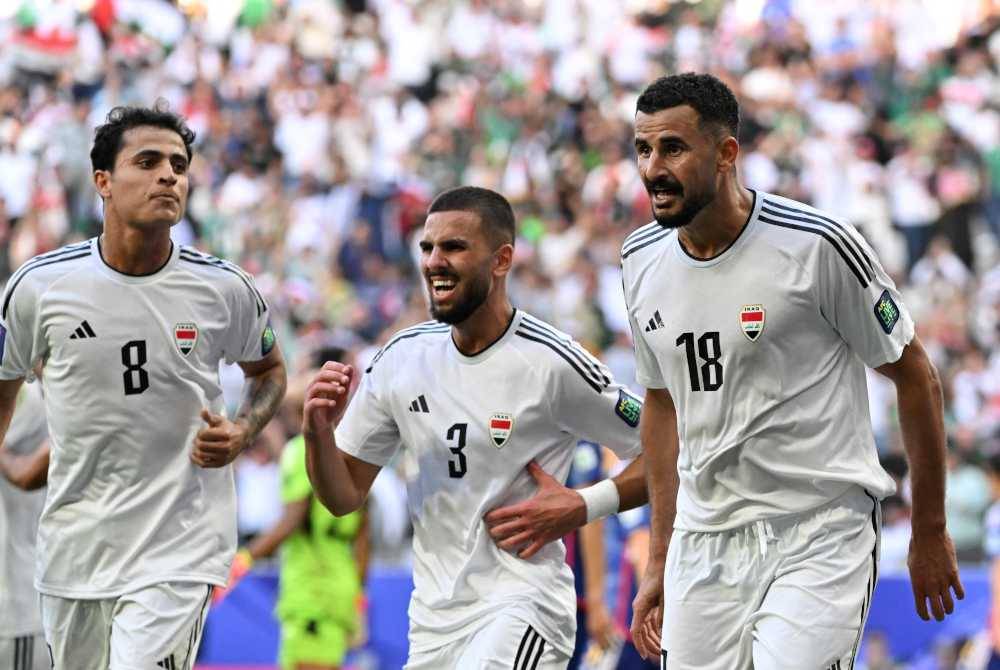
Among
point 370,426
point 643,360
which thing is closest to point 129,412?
point 370,426

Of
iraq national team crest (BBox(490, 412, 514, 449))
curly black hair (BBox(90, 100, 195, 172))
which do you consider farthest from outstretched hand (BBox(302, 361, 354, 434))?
curly black hair (BBox(90, 100, 195, 172))

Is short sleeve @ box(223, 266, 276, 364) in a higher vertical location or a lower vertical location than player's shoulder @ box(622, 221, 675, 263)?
lower

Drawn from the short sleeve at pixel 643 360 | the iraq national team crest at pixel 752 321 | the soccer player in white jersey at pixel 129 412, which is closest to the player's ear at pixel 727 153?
the iraq national team crest at pixel 752 321

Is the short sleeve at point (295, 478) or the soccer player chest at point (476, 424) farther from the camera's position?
the short sleeve at point (295, 478)

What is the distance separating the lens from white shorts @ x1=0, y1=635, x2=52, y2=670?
8.17m

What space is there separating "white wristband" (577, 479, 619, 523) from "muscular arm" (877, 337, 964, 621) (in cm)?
141

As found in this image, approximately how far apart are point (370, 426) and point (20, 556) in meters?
2.56

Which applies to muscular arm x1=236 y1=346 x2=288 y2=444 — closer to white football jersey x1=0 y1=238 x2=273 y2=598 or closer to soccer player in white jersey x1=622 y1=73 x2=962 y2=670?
white football jersey x1=0 y1=238 x2=273 y2=598

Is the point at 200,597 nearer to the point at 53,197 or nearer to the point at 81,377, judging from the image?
the point at 81,377

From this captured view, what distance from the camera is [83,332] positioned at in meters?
6.72

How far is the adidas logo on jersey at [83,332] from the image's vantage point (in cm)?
671

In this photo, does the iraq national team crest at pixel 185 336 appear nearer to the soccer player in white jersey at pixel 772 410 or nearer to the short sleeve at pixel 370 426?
the short sleeve at pixel 370 426

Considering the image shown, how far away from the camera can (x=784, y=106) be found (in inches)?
793

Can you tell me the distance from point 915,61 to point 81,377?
16.2 metres
